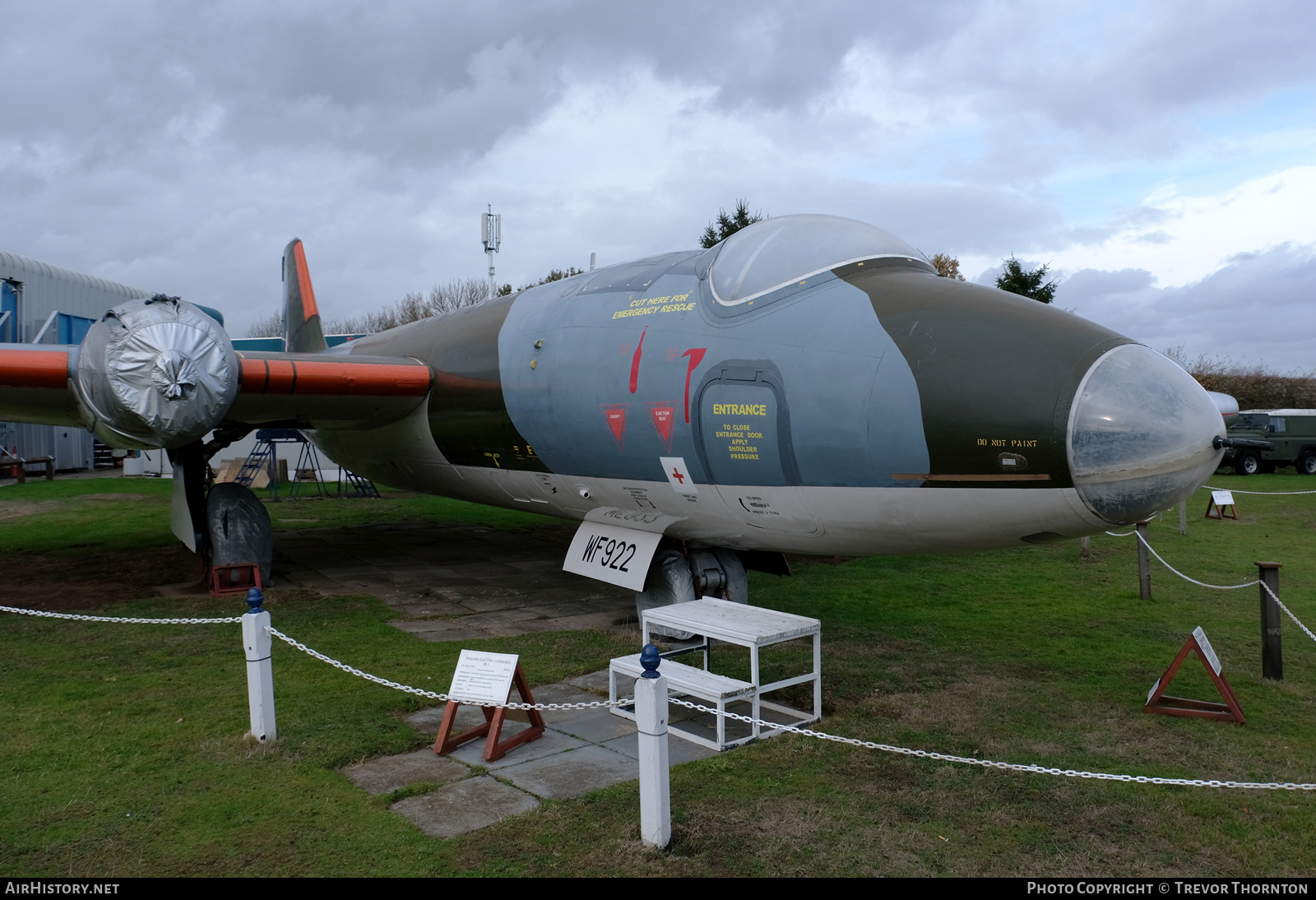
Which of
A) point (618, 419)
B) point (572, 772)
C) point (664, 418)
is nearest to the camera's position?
point (572, 772)

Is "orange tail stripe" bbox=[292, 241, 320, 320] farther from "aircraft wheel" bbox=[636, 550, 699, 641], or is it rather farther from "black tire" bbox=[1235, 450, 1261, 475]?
"black tire" bbox=[1235, 450, 1261, 475]

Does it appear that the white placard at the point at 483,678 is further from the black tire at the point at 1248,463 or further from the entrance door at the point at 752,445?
the black tire at the point at 1248,463

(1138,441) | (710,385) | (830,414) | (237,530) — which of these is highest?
(710,385)

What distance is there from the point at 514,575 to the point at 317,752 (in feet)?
20.9

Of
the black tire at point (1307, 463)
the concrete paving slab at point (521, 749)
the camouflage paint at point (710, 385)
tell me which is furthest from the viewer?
the black tire at point (1307, 463)

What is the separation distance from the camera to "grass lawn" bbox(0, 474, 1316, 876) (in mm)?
3965

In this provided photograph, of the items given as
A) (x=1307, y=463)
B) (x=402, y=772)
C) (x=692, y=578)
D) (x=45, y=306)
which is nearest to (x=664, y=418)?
(x=692, y=578)

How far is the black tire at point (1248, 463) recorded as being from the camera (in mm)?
28656

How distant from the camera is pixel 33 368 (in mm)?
8156

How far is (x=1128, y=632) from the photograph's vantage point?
8.30 metres

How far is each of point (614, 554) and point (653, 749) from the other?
3.63 m

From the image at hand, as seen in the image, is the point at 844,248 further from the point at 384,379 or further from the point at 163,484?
the point at 163,484

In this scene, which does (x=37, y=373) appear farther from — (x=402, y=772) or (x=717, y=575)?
(x=717, y=575)

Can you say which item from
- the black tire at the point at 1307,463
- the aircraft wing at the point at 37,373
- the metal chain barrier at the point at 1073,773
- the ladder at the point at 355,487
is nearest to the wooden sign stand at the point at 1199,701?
the metal chain barrier at the point at 1073,773
